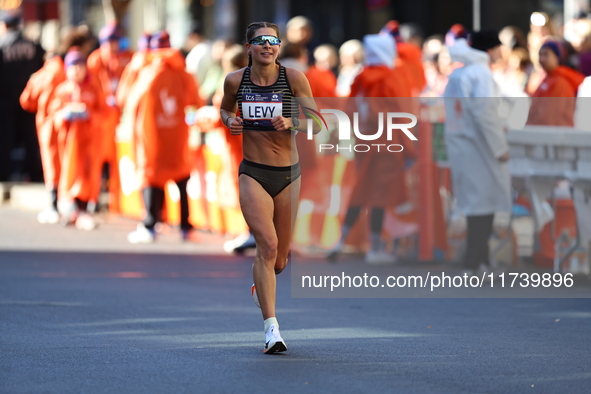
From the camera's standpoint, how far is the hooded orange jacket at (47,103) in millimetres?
15984

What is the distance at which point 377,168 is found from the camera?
1205 centimetres

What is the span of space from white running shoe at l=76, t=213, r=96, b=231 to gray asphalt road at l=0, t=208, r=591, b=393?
379 cm

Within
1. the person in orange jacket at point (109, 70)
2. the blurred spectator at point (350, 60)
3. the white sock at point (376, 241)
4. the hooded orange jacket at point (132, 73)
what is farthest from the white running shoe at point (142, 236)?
the blurred spectator at point (350, 60)

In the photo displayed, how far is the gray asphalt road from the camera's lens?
252 inches

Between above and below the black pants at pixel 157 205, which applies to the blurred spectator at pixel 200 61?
above

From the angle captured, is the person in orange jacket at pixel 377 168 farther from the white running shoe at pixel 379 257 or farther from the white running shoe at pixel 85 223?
the white running shoe at pixel 85 223

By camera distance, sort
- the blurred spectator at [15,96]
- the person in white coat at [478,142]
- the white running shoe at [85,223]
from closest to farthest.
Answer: the person in white coat at [478,142] → the white running shoe at [85,223] → the blurred spectator at [15,96]

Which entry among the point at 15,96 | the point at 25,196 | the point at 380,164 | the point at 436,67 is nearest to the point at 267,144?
the point at 380,164

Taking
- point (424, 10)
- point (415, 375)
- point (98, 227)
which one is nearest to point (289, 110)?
point (415, 375)

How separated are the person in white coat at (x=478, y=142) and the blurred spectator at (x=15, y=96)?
9.49m

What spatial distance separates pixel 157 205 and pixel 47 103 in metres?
2.66

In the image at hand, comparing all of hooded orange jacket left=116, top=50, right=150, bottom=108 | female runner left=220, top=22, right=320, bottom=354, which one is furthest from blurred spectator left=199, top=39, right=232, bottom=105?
female runner left=220, top=22, right=320, bottom=354

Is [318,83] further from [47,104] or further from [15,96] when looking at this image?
[15,96]

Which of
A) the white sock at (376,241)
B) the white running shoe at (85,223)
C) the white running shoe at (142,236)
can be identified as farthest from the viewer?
the white running shoe at (85,223)
